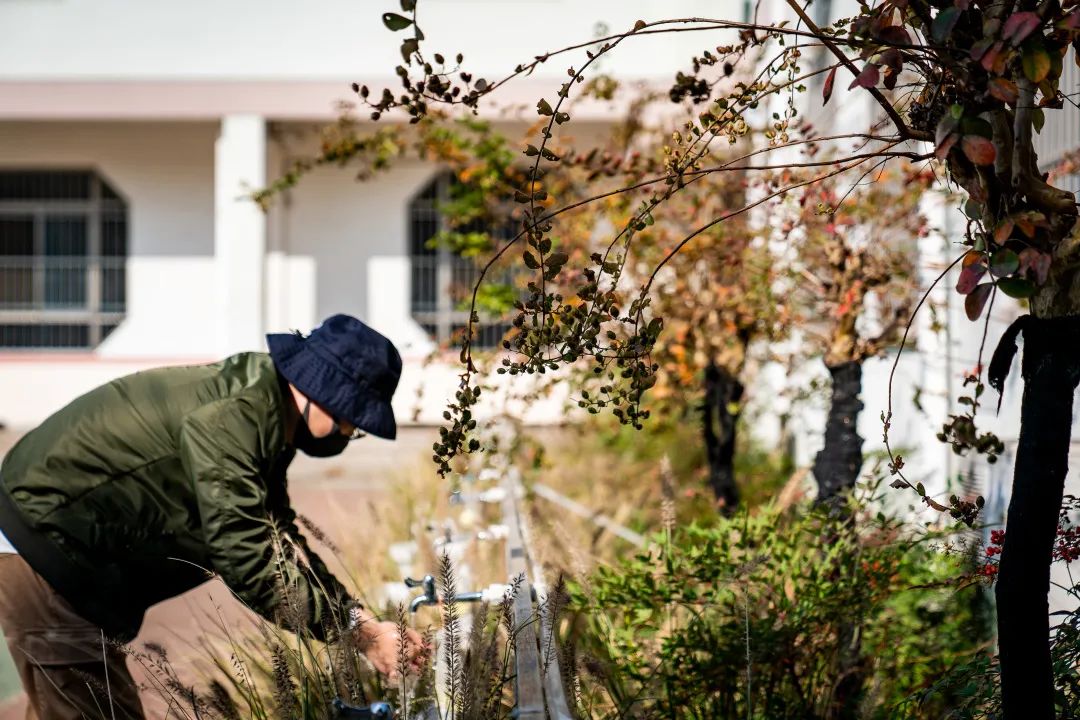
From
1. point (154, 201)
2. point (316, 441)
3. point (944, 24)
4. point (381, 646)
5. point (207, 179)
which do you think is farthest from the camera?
point (207, 179)

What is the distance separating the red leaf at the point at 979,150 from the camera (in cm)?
188

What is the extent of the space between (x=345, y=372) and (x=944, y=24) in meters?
1.95

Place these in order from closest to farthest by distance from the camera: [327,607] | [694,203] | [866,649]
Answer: [327,607] < [866,649] < [694,203]

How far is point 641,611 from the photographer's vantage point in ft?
12.6

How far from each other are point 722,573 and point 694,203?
281 centimetres

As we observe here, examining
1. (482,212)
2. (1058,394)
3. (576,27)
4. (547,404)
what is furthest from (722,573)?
(576,27)

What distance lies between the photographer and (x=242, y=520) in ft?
10.2

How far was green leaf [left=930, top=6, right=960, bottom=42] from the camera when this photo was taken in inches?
73.7

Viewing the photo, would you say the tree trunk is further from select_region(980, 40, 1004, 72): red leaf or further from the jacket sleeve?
select_region(980, 40, 1004, 72): red leaf

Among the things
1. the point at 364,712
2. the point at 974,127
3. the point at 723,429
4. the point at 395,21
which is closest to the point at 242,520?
the point at 364,712

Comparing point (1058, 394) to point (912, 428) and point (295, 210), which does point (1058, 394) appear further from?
point (295, 210)

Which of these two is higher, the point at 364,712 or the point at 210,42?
the point at 210,42

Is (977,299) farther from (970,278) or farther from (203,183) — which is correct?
(203,183)

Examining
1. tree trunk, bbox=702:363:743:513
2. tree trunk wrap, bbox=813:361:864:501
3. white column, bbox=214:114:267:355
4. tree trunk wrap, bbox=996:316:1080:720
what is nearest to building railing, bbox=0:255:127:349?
white column, bbox=214:114:267:355
